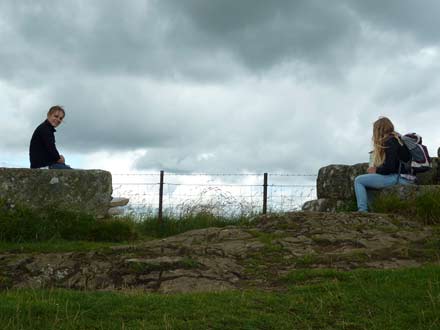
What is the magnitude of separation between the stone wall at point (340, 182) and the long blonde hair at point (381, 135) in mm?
1285

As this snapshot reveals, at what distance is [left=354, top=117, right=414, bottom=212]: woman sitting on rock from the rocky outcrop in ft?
3.77

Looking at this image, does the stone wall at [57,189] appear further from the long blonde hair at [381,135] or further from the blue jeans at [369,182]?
the long blonde hair at [381,135]

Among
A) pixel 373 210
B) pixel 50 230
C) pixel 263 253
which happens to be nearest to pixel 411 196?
pixel 373 210

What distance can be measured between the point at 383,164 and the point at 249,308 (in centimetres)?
568

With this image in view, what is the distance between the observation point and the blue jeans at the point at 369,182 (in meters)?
10.4

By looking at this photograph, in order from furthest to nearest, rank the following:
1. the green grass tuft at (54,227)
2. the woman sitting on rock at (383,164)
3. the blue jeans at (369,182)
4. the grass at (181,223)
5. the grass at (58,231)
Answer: the grass at (181,223), the blue jeans at (369,182), the woman sitting on rock at (383,164), the green grass tuft at (54,227), the grass at (58,231)

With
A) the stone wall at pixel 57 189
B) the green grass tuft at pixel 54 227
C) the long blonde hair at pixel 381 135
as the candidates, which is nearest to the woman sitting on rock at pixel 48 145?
the stone wall at pixel 57 189

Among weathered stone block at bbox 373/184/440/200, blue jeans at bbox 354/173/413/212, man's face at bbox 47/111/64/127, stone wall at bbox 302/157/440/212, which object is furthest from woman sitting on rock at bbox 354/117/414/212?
man's face at bbox 47/111/64/127

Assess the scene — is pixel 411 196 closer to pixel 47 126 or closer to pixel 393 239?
pixel 393 239

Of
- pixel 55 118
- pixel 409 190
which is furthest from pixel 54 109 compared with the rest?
pixel 409 190

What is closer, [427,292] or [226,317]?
[226,317]

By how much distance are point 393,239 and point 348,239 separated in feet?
1.97

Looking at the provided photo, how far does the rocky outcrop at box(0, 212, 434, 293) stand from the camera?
6.89 metres

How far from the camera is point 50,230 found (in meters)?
9.87
